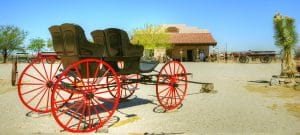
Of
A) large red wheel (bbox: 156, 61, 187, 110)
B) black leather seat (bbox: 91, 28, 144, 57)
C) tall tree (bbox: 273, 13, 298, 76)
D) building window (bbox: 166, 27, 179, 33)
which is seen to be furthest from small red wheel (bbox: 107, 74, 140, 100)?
building window (bbox: 166, 27, 179, 33)

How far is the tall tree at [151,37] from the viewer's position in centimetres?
4976

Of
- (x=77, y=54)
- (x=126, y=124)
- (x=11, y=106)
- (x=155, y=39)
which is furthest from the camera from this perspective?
(x=155, y=39)

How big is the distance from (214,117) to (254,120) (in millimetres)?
876

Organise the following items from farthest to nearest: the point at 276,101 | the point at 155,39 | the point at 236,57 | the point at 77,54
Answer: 1. the point at 155,39
2. the point at 236,57
3. the point at 276,101
4. the point at 77,54

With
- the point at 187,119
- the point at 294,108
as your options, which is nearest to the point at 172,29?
the point at 294,108

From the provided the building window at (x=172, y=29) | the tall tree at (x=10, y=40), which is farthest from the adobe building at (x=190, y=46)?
the tall tree at (x=10, y=40)

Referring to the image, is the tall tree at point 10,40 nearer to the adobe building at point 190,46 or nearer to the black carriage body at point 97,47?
the adobe building at point 190,46

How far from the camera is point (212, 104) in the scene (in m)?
8.84

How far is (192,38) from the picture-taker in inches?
1925

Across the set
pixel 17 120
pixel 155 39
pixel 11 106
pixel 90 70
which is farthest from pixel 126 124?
pixel 155 39

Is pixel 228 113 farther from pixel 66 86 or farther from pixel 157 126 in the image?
pixel 66 86

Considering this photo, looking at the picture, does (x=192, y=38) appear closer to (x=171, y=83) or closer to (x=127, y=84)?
(x=171, y=83)

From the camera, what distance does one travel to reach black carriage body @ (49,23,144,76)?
19.5ft

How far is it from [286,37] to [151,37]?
3906 centimetres
